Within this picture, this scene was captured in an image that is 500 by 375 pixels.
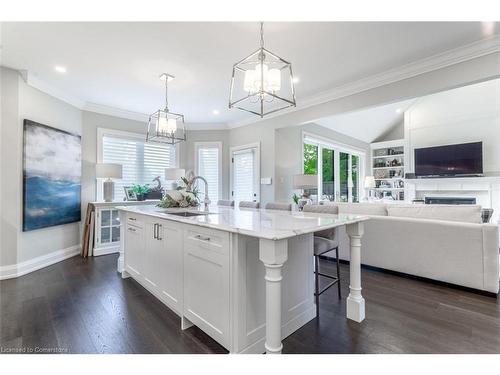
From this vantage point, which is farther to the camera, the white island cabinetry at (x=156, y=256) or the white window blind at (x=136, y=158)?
the white window blind at (x=136, y=158)

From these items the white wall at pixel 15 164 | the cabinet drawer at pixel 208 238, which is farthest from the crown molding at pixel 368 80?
the cabinet drawer at pixel 208 238

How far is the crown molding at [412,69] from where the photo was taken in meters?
2.54

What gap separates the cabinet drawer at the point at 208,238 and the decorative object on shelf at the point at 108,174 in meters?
2.92

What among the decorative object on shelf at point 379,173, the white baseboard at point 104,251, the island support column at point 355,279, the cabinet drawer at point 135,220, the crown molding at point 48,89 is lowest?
the white baseboard at point 104,251

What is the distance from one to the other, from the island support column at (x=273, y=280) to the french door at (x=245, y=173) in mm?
3781

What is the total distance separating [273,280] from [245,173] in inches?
163

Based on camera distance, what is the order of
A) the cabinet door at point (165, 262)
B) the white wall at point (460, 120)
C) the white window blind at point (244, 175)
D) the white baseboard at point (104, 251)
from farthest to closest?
1. the white wall at point (460, 120)
2. the white window blind at point (244, 175)
3. the white baseboard at point (104, 251)
4. the cabinet door at point (165, 262)

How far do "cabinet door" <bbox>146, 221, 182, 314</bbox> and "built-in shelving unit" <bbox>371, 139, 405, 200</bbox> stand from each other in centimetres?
795

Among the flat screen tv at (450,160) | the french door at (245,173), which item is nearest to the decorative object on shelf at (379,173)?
the flat screen tv at (450,160)

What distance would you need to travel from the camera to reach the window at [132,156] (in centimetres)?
453

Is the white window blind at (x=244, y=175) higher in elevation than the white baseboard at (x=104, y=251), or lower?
higher

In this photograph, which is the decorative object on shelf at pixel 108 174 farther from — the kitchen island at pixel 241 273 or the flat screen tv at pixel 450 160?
the flat screen tv at pixel 450 160

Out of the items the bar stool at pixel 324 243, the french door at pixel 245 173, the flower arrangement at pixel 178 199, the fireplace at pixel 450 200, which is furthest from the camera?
the fireplace at pixel 450 200
